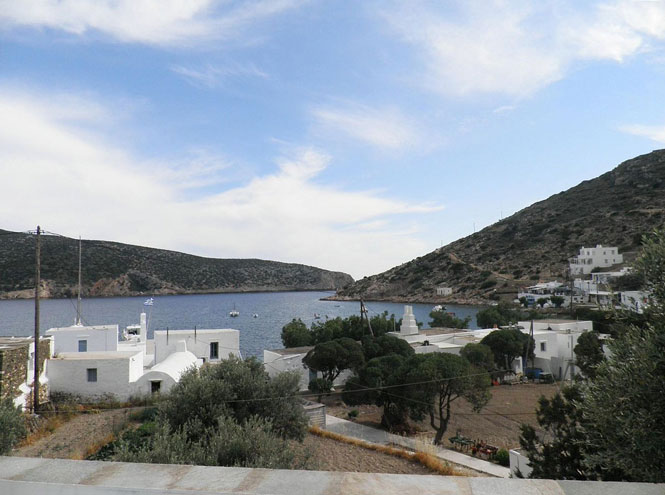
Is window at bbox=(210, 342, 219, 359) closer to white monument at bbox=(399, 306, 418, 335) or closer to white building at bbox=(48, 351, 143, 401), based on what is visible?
white building at bbox=(48, 351, 143, 401)

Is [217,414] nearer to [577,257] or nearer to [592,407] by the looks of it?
[592,407]

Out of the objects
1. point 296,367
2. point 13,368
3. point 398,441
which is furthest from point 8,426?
point 296,367

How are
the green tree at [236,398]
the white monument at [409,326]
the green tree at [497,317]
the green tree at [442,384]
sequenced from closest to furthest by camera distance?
the green tree at [236,398] < the green tree at [442,384] < the white monument at [409,326] < the green tree at [497,317]

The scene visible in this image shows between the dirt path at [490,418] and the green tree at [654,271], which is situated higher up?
the green tree at [654,271]

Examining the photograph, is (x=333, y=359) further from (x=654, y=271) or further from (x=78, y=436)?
(x=654, y=271)

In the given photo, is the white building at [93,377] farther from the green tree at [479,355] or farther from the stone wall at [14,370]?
the green tree at [479,355]

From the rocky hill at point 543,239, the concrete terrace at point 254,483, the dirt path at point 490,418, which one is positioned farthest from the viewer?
the rocky hill at point 543,239

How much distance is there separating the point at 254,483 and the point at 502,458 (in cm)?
1636

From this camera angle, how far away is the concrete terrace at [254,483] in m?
2.19

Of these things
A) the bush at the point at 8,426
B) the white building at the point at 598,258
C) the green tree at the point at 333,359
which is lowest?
the green tree at the point at 333,359

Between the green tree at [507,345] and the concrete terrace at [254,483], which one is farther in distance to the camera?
the green tree at [507,345]

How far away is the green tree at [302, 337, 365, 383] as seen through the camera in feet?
90.4

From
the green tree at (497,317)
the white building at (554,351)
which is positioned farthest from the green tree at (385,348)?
the green tree at (497,317)

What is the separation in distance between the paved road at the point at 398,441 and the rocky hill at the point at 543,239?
68.8 metres
